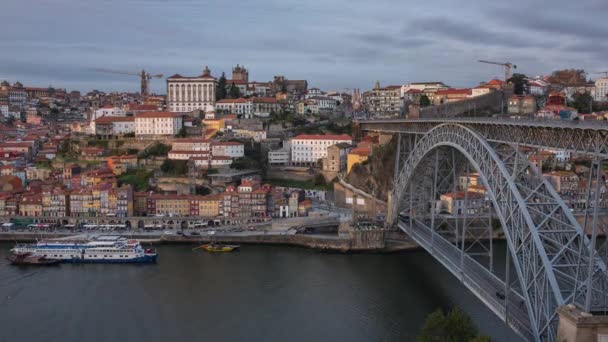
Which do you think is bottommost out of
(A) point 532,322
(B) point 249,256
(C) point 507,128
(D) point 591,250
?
(B) point 249,256

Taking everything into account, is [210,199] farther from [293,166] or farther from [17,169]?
[17,169]

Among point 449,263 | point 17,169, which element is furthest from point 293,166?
point 449,263

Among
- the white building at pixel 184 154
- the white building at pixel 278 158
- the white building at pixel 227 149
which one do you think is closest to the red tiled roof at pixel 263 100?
the white building at pixel 278 158

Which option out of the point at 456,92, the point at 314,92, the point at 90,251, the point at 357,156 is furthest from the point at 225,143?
the point at 314,92

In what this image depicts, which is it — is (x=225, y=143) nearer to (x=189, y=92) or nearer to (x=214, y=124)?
(x=214, y=124)

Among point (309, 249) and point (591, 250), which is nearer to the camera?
point (591, 250)

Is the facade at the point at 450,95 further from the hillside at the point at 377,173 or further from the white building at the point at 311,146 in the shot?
the hillside at the point at 377,173

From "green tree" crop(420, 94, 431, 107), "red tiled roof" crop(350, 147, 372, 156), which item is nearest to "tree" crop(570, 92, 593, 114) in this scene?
"green tree" crop(420, 94, 431, 107)
